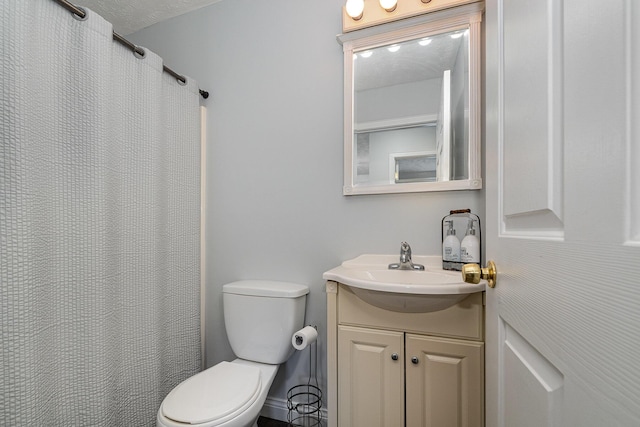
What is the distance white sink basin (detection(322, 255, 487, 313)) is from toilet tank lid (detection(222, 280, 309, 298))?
13.5 inches

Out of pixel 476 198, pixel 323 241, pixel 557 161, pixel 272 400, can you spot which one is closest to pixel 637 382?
pixel 557 161

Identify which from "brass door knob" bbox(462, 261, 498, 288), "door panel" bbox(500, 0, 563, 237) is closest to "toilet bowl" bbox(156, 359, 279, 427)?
"brass door knob" bbox(462, 261, 498, 288)

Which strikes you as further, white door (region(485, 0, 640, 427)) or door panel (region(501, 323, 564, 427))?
door panel (region(501, 323, 564, 427))

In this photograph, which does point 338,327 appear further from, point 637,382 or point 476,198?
point 637,382

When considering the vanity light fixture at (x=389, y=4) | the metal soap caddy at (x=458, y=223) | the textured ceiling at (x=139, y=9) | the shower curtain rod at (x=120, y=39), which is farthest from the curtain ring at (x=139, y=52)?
the metal soap caddy at (x=458, y=223)

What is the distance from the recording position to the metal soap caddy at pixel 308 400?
4.96 feet

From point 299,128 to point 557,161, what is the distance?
54.5 inches

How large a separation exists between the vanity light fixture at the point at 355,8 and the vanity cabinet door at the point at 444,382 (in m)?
1.47

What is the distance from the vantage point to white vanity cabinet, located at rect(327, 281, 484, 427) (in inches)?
39.2

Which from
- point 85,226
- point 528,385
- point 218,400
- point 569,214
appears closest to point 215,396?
point 218,400

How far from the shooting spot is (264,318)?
148cm

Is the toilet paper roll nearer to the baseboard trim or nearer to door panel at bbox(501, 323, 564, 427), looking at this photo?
the baseboard trim

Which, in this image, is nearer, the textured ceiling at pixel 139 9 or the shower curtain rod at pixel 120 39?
the shower curtain rod at pixel 120 39

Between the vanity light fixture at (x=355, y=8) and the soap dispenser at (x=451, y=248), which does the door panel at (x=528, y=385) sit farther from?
the vanity light fixture at (x=355, y=8)
